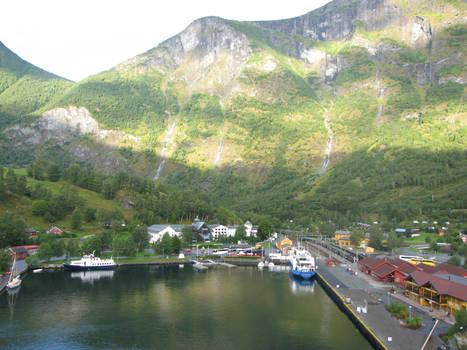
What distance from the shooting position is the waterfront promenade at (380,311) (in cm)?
3033

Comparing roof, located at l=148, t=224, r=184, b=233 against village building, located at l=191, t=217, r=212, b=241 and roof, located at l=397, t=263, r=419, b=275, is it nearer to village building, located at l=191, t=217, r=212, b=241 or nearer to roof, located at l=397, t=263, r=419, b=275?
village building, located at l=191, t=217, r=212, b=241

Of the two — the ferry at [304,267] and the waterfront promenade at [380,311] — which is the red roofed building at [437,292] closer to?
the waterfront promenade at [380,311]

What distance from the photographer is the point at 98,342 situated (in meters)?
34.3

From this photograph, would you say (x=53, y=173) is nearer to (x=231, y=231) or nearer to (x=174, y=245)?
(x=174, y=245)

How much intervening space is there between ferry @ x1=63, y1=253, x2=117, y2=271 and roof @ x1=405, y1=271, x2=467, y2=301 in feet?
164

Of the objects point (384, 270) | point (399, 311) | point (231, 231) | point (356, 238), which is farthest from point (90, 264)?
point (356, 238)

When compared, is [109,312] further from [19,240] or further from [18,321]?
[19,240]

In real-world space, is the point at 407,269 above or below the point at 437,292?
above

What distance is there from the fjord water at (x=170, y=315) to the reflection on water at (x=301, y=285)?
0.51 ft

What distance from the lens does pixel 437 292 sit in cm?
3766

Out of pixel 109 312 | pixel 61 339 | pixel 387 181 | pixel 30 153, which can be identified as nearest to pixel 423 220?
pixel 387 181

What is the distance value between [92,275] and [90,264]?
4425mm

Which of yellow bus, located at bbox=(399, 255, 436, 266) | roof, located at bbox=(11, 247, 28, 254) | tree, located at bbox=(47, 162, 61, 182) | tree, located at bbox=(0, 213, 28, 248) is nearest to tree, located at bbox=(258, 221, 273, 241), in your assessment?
yellow bus, located at bbox=(399, 255, 436, 266)

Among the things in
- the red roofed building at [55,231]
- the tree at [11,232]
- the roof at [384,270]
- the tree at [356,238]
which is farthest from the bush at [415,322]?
the red roofed building at [55,231]
